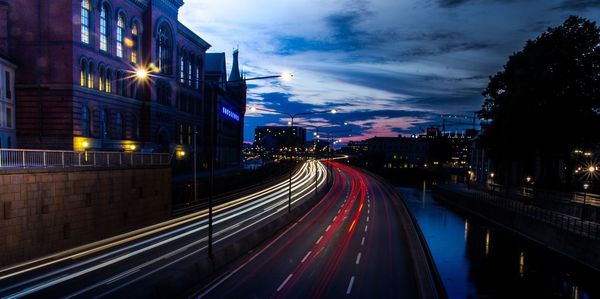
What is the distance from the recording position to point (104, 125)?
4953 centimetres

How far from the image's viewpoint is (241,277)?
23.7 meters

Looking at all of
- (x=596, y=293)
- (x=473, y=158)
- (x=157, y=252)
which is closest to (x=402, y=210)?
(x=596, y=293)

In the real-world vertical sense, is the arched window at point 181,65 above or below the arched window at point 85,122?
above

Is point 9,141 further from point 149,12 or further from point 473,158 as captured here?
point 473,158

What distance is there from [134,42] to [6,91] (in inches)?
744

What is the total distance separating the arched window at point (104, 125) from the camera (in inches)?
1924

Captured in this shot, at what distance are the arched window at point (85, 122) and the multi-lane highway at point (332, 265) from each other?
24.1 metres

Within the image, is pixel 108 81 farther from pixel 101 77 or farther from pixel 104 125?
pixel 104 125

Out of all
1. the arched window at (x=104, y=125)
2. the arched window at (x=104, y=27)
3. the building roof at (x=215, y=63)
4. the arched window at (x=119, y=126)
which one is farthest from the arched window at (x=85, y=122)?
the building roof at (x=215, y=63)

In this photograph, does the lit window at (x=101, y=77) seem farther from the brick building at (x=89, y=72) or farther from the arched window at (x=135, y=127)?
the arched window at (x=135, y=127)

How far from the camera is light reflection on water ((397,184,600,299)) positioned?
28.8m

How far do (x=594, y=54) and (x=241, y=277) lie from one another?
4573 centimetres

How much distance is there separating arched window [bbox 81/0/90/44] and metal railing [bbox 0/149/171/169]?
1607 cm

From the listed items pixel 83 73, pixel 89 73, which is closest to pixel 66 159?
pixel 83 73
